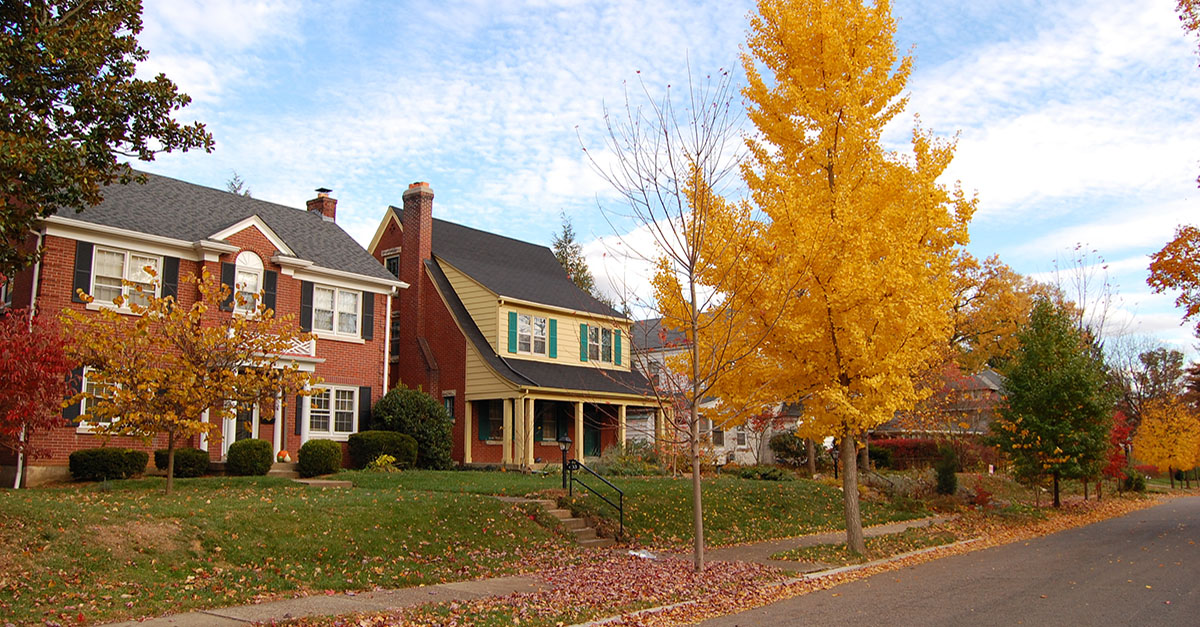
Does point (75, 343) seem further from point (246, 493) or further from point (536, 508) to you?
point (536, 508)

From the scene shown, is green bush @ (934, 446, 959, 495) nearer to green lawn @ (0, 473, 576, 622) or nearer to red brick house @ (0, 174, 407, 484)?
green lawn @ (0, 473, 576, 622)

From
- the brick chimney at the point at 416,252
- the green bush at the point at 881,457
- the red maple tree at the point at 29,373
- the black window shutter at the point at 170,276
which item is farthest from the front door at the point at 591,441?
the red maple tree at the point at 29,373

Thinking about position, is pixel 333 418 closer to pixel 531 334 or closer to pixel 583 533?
pixel 531 334

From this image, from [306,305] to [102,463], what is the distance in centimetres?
701

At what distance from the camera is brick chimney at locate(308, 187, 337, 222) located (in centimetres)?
2906

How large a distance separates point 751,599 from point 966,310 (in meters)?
30.3

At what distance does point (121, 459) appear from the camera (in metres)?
18.1

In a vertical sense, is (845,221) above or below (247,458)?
above

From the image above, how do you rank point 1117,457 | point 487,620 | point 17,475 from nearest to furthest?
point 487,620 → point 17,475 → point 1117,457

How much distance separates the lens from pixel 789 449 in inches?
1439

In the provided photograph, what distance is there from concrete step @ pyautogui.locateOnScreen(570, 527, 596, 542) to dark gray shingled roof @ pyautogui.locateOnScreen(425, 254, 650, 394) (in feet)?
35.1

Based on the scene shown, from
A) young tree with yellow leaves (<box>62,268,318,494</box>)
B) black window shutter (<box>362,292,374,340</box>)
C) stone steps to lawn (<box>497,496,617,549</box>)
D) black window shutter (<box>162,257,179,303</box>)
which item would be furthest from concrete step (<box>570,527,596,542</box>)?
black window shutter (<box>362,292,374,340</box>)

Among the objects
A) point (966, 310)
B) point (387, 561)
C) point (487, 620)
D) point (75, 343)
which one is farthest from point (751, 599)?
point (966, 310)

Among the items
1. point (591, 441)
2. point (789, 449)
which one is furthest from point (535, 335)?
point (789, 449)
